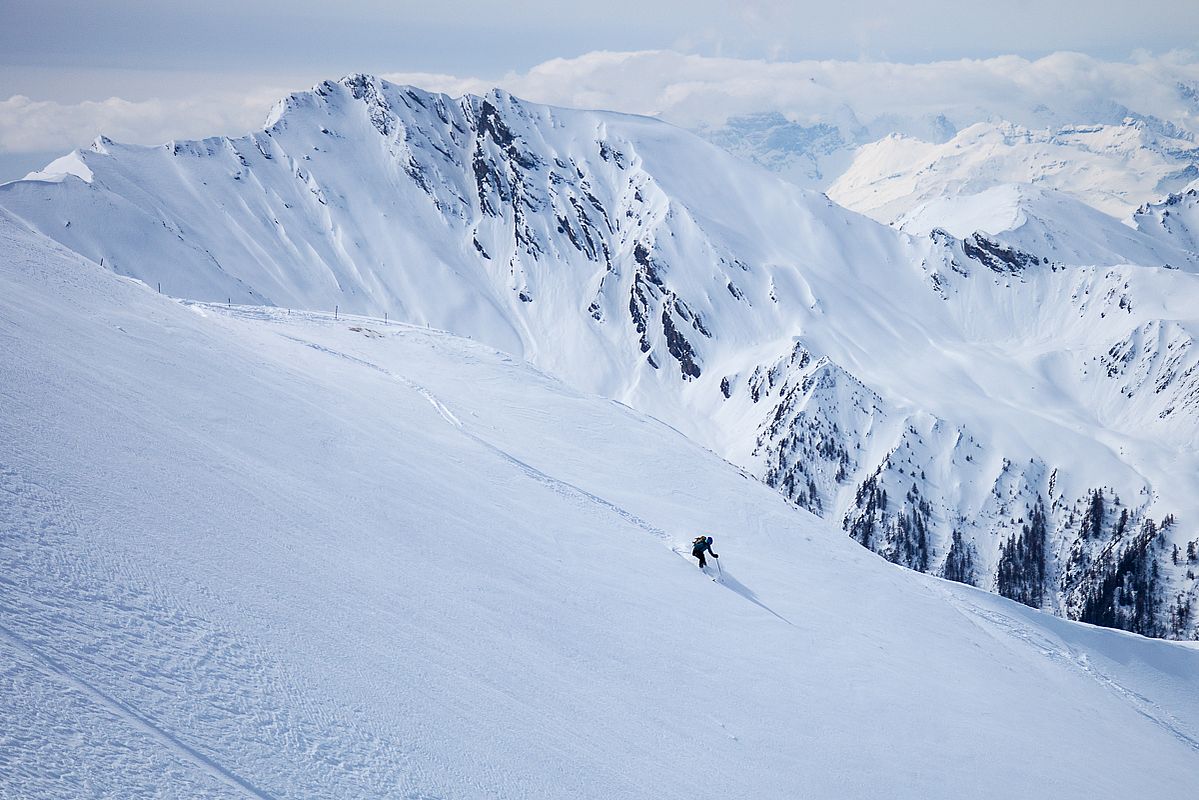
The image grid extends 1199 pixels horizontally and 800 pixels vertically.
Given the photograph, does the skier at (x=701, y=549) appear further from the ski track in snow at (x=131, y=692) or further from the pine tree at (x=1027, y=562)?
the pine tree at (x=1027, y=562)

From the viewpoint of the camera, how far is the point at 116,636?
980 centimetres

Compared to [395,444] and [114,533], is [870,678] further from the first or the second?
[114,533]

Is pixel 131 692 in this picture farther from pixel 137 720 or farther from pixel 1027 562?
pixel 1027 562

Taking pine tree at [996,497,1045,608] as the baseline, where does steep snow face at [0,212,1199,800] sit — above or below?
below

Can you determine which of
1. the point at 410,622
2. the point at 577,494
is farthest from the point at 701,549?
the point at 410,622

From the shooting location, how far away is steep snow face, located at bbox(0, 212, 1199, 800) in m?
9.62

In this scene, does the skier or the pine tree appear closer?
the skier

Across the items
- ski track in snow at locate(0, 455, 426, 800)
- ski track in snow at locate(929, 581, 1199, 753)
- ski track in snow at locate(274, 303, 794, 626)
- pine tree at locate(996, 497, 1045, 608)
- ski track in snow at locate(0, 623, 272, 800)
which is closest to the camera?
ski track in snow at locate(0, 455, 426, 800)

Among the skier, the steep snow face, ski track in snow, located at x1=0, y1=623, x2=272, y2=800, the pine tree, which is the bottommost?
ski track in snow, located at x1=0, y1=623, x2=272, y2=800

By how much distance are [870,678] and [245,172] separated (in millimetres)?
209966

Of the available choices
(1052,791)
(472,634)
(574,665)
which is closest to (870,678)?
(1052,791)

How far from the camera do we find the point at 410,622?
46.4ft

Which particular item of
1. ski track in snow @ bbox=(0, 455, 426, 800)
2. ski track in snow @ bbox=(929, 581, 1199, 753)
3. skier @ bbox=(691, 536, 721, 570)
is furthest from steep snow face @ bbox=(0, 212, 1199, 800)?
ski track in snow @ bbox=(929, 581, 1199, 753)

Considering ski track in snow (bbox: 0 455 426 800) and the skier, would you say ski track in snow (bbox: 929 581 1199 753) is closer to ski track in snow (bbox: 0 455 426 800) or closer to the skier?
the skier
